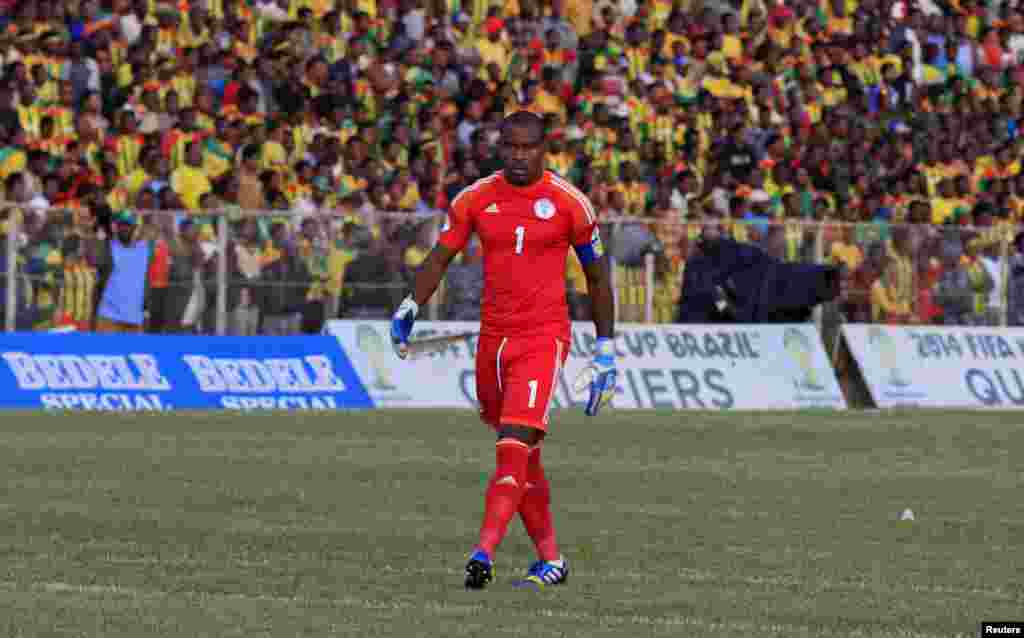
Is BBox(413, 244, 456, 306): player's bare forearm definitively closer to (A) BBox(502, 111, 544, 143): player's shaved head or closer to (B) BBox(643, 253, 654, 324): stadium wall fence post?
(A) BBox(502, 111, 544, 143): player's shaved head

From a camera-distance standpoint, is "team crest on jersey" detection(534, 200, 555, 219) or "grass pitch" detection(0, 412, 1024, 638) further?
"team crest on jersey" detection(534, 200, 555, 219)

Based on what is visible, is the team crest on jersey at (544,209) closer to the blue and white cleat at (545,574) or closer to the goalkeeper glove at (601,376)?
the goalkeeper glove at (601,376)

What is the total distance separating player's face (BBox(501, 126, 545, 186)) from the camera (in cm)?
1113

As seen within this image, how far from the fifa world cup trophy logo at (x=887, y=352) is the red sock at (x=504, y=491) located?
17994 millimetres

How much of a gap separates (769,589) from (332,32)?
2146cm

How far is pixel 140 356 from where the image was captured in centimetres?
2511

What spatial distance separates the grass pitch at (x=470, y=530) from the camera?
9.84 meters

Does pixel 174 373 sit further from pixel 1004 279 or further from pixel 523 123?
pixel 523 123

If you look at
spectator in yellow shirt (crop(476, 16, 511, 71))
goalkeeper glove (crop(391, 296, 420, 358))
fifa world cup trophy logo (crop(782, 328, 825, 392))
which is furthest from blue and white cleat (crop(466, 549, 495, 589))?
spectator in yellow shirt (crop(476, 16, 511, 71))

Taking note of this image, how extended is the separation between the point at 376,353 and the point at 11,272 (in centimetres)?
425

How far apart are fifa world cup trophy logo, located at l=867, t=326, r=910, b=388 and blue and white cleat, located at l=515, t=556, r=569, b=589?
17.9m

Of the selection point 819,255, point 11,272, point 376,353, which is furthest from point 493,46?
point 11,272

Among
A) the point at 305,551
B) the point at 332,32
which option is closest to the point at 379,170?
the point at 332,32

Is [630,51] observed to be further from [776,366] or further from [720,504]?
[720,504]
